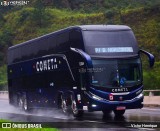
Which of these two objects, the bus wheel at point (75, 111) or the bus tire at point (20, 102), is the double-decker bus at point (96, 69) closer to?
the bus wheel at point (75, 111)

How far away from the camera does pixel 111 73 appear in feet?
56.8

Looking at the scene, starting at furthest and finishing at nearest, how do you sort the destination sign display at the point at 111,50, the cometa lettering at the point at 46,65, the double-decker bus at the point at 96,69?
1. the cometa lettering at the point at 46,65
2. the destination sign display at the point at 111,50
3. the double-decker bus at the point at 96,69

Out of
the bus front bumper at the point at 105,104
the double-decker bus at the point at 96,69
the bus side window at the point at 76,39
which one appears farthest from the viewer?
the bus side window at the point at 76,39

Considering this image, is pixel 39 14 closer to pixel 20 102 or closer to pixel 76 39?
pixel 20 102

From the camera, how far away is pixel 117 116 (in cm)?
1897

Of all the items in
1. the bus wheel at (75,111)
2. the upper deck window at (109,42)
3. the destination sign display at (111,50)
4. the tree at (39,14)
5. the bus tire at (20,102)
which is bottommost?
the bus tire at (20,102)

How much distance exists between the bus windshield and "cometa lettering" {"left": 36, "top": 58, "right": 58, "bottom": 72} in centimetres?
373

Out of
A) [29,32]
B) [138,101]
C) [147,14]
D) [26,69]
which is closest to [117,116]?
[138,101]

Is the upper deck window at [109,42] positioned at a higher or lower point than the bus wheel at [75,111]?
higher

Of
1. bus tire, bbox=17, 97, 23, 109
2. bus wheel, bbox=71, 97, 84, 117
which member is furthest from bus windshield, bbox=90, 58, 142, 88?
bus tire, bbox=17, 97, 23, 109

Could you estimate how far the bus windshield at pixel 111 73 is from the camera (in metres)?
17.2

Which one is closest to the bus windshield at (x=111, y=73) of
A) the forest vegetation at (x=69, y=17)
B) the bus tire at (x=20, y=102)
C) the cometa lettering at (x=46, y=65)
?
the cometa lettering at (x=46, y=65)

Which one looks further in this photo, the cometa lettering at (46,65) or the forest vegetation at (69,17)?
the forest vegetation at (69,17)

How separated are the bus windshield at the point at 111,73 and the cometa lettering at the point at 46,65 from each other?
147 inches
